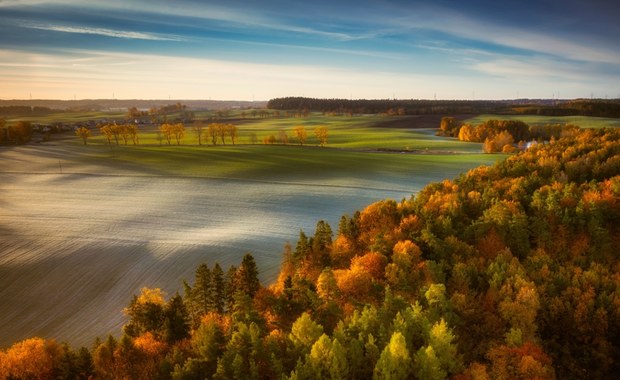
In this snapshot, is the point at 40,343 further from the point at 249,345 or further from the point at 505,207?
the point at 505,207

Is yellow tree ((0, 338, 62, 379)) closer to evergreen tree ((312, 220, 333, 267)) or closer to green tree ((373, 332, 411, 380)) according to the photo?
green tree ((373, 332, 411, 380))

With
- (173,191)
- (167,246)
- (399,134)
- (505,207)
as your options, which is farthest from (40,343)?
(399,134)

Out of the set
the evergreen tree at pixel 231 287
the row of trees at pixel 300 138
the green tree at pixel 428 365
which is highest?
the row of trees at pixel 300 138

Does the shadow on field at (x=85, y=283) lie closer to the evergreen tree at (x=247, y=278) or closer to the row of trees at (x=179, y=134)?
the evergreen tree at (x=247, y=278)

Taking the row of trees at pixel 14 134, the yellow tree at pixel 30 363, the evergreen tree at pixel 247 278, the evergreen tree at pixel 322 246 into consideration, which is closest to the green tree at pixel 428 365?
the evergreen tree at pixel 247 278

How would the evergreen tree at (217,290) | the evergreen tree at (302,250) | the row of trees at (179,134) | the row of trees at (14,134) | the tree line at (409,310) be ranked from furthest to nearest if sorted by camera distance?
the row of trees at (179,134) < the row of trees at (14,134) < the evergreen tree at (302,250) < the evergreen tree at (217,290) < the tree line at (409,310)

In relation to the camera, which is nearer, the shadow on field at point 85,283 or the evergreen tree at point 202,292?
the evergreen tree at point 202,292

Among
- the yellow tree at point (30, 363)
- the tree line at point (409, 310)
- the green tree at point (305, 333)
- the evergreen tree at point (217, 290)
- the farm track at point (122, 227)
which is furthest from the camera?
the farm track at point (122, 227)
